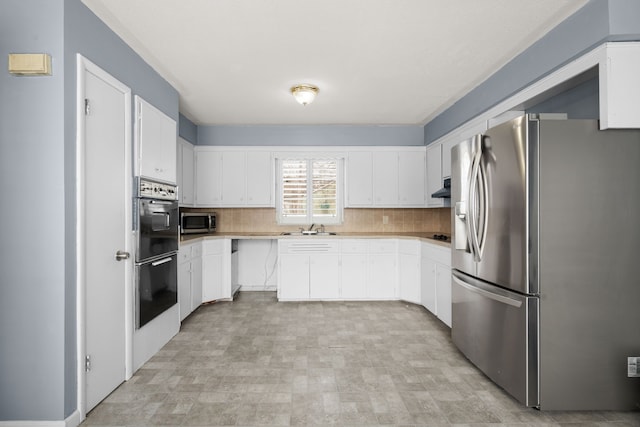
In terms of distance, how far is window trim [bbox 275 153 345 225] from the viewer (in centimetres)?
525

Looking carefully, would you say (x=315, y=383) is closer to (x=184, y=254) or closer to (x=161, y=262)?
(x=161, y=262)

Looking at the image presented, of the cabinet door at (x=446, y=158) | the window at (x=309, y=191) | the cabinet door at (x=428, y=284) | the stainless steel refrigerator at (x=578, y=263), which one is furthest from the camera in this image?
the window at (x=309, y=191)

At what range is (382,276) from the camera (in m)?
4.79

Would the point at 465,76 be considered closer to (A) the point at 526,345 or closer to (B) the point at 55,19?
(A) the point at 526,345

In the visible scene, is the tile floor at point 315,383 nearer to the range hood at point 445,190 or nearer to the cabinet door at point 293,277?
the cabinet door at point 293,277

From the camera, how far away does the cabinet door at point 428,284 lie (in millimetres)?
4102

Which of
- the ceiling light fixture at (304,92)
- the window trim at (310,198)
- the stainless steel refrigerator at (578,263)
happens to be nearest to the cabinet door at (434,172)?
the window trim at (310,198)

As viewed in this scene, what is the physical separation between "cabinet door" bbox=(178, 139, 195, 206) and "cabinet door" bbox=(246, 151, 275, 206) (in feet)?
2.69

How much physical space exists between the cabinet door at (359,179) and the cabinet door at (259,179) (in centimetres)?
121

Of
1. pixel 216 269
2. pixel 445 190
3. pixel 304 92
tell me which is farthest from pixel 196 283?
pixel 445 190

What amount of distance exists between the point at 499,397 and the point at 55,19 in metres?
3.64

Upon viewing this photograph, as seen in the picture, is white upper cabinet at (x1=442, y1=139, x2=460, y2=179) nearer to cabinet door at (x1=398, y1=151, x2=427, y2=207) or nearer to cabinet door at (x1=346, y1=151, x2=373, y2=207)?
cabinet door at (x1=398, y1=151, x2=427, y2=207)

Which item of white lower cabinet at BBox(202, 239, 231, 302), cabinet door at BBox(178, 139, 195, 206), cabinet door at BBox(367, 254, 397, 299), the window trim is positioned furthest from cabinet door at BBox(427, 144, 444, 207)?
cabinet door at BBox(178, 139, 195, 206)

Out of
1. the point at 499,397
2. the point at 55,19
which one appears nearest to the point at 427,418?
the point at 499,397
